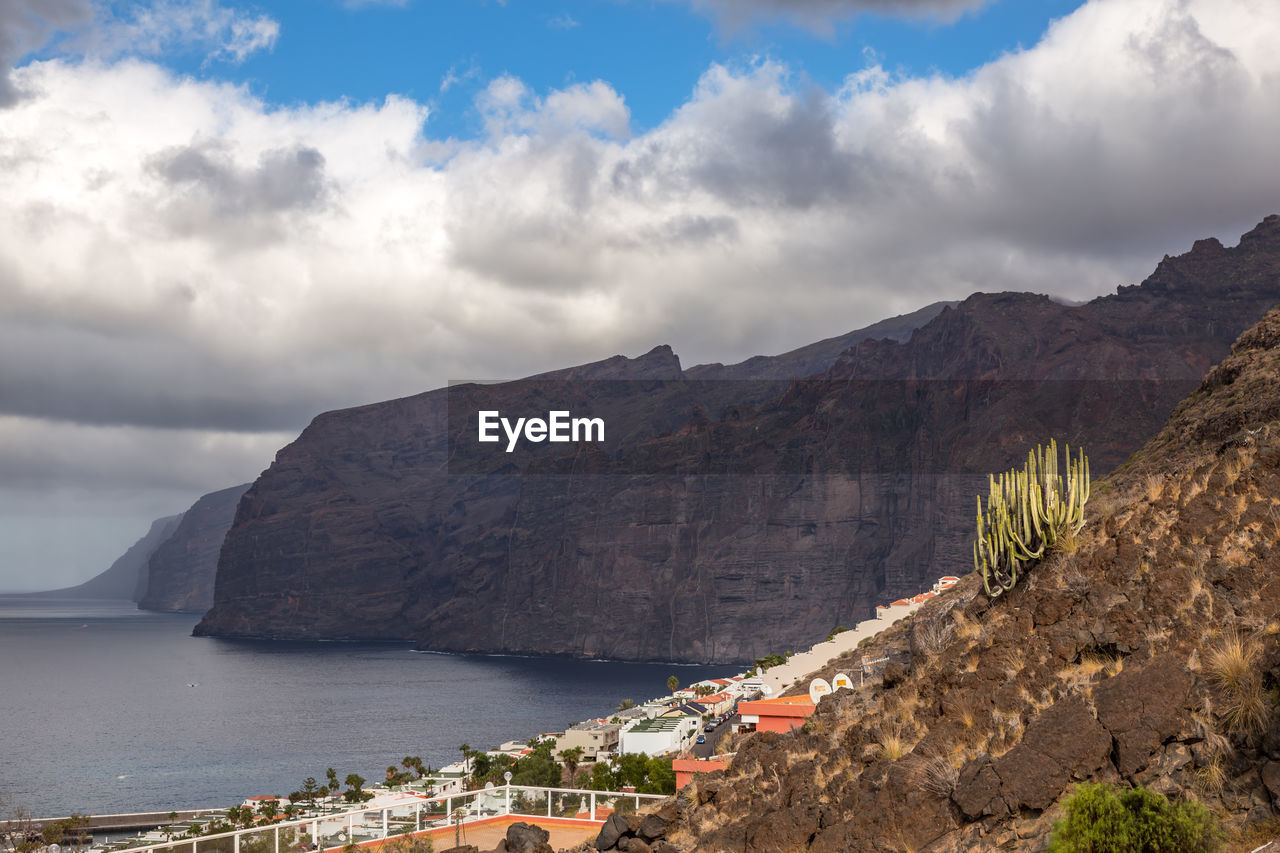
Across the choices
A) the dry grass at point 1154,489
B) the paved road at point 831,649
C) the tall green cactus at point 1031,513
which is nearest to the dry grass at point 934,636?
the tall green cactus at point 1031,513

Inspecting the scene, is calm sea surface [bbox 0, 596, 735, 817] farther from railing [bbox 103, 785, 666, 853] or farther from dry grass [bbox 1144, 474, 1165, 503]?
dry grass [bbox 1144, 474, 1165, 503]

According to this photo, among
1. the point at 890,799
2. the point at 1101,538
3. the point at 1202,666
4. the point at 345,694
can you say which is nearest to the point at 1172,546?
the point at 1101,538

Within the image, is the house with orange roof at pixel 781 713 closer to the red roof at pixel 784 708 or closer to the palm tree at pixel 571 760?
the red roof at pixel 784 708

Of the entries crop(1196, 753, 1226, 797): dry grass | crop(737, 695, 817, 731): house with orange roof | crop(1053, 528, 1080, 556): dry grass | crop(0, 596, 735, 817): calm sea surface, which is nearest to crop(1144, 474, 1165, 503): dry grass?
crop(1053, 528, 1080, 556): dry grass

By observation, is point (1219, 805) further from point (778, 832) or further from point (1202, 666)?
point (778, 832)

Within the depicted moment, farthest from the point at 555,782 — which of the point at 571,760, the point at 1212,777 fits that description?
the point at 1212,777
